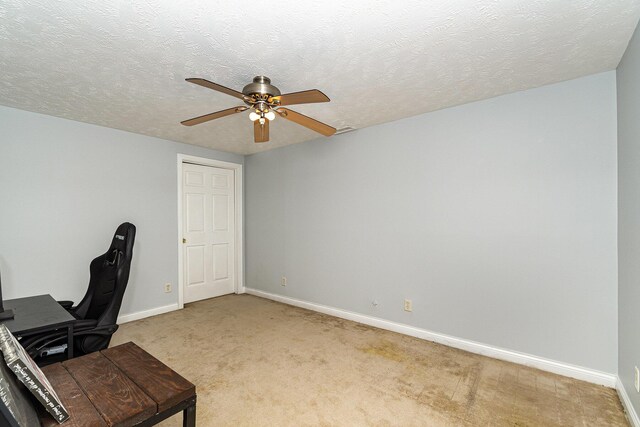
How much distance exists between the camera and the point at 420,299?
315cm

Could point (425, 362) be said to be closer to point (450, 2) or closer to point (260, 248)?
point (450, 2)

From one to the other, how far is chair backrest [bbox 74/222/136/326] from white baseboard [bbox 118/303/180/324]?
1317 millimetres

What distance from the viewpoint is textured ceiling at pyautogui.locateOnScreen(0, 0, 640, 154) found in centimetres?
157

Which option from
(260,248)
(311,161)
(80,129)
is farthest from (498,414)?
(80,129)

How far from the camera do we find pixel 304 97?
73.3 inches

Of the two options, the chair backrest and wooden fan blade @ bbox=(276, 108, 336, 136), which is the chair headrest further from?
wooden fan blade @ bbox=(276, 108, 336, 136)

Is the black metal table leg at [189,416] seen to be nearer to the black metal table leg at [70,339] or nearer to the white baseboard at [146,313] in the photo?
the black metal table leg at [70,339]

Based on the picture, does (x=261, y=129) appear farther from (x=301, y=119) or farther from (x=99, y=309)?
(x=99, y=309)

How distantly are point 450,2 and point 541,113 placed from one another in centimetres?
157

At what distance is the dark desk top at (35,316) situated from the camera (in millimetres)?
1677

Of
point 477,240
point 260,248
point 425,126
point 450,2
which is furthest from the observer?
point 260,248

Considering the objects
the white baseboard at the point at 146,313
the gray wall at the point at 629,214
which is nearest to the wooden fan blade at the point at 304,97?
the gray wall at the point at 629,214

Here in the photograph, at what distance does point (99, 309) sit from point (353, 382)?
2028mm

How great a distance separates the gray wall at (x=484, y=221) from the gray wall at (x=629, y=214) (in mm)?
127
